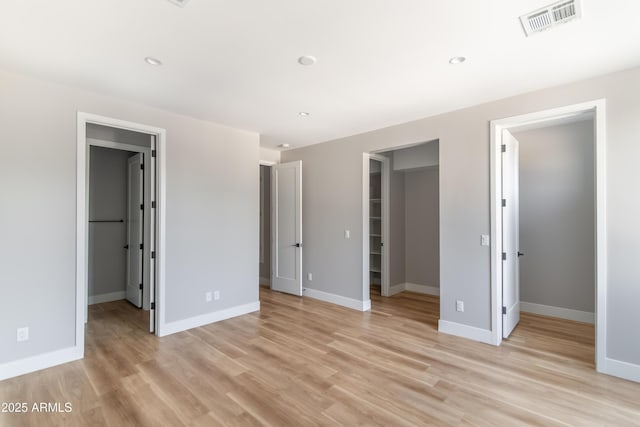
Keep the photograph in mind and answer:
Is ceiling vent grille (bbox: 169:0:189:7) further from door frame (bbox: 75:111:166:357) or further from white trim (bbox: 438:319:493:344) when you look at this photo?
white trim (bbox: 438:319:493:344)

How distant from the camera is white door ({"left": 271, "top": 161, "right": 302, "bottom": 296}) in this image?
5.38m

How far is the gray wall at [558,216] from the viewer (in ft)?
13.3

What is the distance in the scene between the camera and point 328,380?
2.67 meters

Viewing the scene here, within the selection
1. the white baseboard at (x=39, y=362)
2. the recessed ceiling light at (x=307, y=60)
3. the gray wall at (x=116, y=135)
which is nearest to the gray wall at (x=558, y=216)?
the recessed ceiling light at (x=307, y=60)

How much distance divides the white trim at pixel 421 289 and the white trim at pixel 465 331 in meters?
1.84

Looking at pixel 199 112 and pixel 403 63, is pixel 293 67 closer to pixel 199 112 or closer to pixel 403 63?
pixel 403 63

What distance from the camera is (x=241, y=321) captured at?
13.8 ft

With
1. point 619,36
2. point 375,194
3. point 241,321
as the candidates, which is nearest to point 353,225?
point 375,194

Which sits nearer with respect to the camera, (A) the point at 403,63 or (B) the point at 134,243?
(A) the point at 403,63

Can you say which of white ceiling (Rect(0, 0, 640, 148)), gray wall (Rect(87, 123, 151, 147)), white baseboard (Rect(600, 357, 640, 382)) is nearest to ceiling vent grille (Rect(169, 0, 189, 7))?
white ceiling (Rect(0, 0, 640, 148))

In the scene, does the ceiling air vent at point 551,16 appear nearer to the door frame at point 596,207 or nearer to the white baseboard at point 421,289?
the door frame at point 596,207

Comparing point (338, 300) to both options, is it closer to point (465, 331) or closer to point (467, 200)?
point (465, 331)

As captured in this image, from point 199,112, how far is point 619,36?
397cm

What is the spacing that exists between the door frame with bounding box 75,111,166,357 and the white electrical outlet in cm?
37
